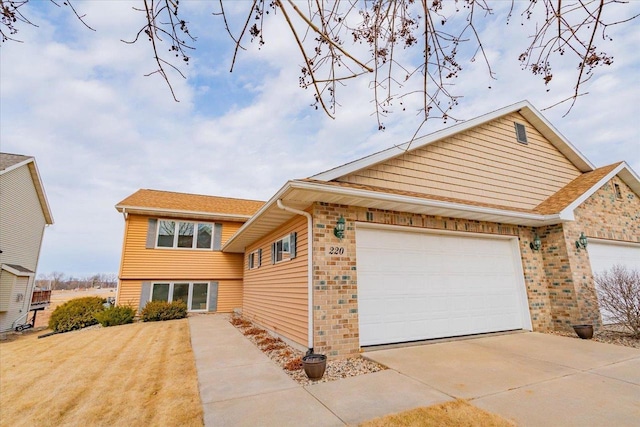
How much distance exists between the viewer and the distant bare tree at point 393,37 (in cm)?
177

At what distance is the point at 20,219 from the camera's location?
1441 cm

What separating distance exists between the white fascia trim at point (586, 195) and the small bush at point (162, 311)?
1270 centimetres

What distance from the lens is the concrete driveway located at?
310 centimetres

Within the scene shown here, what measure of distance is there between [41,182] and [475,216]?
65.3ft

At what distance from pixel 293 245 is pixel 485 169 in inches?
222

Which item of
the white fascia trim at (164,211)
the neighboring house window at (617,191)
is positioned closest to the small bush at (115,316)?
the white fascia trim at (164,211)

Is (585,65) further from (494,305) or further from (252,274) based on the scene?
(252,274)

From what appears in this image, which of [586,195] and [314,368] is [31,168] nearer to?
[314,368]

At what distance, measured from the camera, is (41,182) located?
1568 cm

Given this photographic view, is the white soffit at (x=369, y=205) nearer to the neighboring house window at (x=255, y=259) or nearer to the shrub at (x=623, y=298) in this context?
the shrub at (x=623, y=298)

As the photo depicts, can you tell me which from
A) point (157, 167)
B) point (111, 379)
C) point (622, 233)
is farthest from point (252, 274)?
point (622, 233)

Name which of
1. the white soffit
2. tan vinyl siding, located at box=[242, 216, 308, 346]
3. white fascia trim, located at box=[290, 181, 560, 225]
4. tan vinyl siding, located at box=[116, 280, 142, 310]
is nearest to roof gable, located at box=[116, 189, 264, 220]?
tan vinyl siding, located at box=[116, 280, 142, 310]

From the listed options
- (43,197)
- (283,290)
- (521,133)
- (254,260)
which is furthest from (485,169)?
(43,197)

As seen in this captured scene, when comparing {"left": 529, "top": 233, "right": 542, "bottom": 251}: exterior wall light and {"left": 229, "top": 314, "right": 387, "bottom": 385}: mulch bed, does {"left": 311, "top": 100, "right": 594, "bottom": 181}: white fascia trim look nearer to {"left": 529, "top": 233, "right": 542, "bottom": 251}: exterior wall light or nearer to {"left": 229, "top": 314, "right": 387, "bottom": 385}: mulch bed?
{"left": 229, "top": 314, "right": 387, "bottom": 385}: mulch bed
